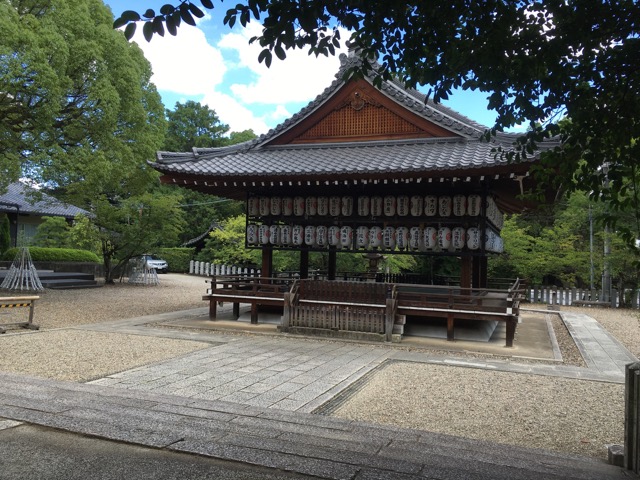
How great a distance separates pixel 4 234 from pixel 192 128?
22.1 metres

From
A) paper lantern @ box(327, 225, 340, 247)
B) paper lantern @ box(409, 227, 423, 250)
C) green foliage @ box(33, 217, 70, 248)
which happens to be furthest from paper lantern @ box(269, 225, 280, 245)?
green foliage @ box(33, 217, 70, 248)

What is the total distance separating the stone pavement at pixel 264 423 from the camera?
11.6ft

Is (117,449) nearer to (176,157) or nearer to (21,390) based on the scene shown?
(21,390)

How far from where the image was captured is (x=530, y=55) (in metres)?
3.99

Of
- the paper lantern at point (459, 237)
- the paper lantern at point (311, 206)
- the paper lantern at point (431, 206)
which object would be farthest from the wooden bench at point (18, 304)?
the paper lantern at point (459, 237)

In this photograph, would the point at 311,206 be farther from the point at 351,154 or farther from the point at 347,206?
the point at 351,154

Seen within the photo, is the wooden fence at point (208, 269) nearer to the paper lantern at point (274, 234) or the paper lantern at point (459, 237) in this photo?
the paper lantern at point (274, 234)

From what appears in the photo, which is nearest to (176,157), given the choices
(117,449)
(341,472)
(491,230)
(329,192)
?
(329,192)

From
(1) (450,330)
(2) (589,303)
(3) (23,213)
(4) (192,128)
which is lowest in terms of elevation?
(2) (589,303)

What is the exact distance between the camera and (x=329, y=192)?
12.7 metres

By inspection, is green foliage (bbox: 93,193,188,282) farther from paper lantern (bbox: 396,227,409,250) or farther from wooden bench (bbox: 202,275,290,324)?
paper lantern (bbox: 396,227,409,250)

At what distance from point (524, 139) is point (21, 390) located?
5.87m

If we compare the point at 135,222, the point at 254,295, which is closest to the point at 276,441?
the point at 254,295

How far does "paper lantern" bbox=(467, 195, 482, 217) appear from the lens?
36.6 ft
